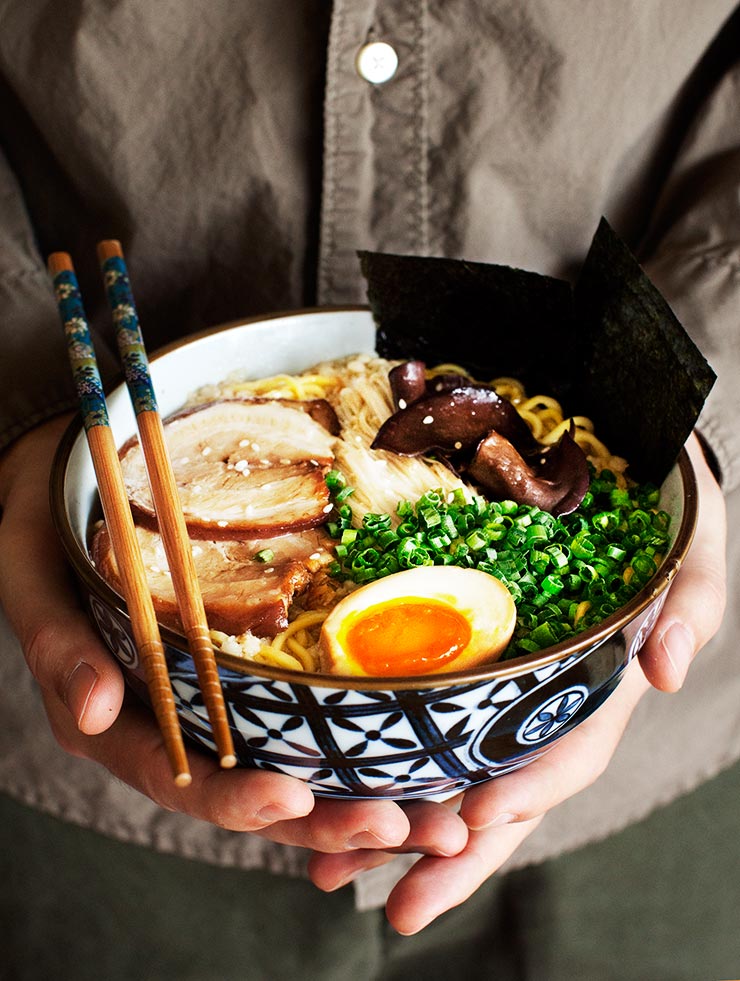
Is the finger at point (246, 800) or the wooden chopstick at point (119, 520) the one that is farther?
the finger at point (246, 800)

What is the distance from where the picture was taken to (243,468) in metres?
1.60

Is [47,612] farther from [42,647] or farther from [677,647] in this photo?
[677,647]

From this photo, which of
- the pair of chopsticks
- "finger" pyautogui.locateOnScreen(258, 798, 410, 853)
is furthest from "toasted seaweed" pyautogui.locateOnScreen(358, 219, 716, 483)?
"finger" pyautogui.locateOnScreen(258, 798, 410, 853)

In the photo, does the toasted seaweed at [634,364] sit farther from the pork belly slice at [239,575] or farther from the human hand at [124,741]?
the human hand at [124,741]

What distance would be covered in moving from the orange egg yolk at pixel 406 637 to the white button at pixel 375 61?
1042 mm

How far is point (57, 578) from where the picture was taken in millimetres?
1490

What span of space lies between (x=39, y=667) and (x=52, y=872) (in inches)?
50.8

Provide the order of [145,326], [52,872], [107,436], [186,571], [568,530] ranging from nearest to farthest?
[186,571] < [107,436] < [568,530] < [145,326] < [52,872]

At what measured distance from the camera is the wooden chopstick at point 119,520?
1.00 m

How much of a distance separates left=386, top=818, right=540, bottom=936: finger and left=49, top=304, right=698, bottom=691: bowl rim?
45 centimetres

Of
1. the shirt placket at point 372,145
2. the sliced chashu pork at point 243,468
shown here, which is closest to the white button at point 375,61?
the shirt placket at point 372,145

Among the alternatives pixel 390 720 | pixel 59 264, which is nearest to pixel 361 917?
pixel 390 720

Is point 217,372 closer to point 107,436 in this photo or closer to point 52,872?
point 107,436

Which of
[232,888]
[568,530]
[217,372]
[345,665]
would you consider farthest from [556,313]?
[232,888]
